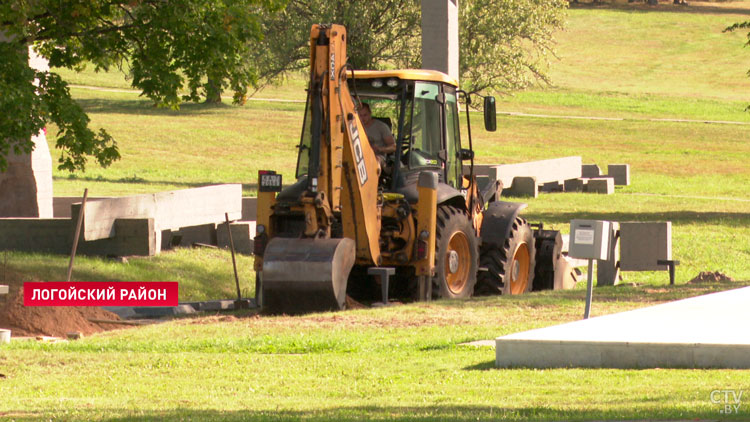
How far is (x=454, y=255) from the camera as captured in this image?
16.3m

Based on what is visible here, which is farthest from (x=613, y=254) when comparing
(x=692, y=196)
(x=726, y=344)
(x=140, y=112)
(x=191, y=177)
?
(x=140, y=112)

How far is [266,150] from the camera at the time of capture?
49.9 meters

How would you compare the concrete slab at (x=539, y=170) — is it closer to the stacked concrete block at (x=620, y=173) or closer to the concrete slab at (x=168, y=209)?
the stacked concrete block at (x=620, y=173)

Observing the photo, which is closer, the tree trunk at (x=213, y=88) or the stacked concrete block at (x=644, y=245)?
the tree trunk at (x=213, y=88)

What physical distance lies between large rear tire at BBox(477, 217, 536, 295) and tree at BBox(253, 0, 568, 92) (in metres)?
22.0

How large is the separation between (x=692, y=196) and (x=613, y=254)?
19.1 meters

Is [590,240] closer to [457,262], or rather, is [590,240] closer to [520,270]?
[457,262]

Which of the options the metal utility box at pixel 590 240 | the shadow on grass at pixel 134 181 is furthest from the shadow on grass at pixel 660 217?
the metal utility box at pixel 590 240

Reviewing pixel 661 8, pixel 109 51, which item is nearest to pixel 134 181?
pixel 109 51

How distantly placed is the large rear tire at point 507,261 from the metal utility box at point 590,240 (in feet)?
14.7

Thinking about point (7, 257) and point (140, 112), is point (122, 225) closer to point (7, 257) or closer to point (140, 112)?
point (7, 257)

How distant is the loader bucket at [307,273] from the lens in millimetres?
14109

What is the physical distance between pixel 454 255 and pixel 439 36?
978 cm

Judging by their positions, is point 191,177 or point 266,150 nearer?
point 191,177
